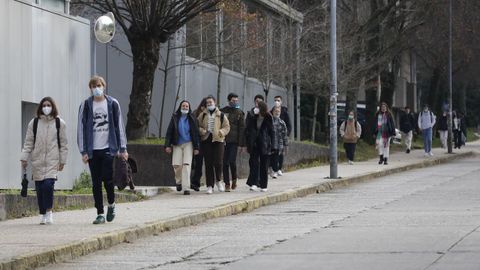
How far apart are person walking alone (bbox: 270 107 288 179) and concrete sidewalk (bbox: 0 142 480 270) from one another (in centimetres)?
67

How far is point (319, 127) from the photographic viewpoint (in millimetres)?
51625

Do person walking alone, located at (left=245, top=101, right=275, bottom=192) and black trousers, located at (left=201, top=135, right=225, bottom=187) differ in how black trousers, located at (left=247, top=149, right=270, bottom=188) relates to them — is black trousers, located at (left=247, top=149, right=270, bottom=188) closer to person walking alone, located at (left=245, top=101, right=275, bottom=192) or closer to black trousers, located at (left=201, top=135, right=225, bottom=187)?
person walking alone, located at (left=245, top=101, right=275, bottom=192)

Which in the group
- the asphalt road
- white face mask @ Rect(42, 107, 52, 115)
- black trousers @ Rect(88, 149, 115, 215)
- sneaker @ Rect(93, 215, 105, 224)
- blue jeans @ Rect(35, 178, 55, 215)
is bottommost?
the asphalt road

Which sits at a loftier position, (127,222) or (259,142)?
(259,142)

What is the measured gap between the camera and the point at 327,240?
44.3 feet

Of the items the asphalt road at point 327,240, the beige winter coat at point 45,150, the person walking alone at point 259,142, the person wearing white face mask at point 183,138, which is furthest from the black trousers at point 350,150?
the beige winter coat at point 45,150

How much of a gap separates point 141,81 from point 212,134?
3.67 m

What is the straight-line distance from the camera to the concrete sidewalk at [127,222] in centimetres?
1201

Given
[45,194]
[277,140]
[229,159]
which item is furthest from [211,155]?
[45,194]

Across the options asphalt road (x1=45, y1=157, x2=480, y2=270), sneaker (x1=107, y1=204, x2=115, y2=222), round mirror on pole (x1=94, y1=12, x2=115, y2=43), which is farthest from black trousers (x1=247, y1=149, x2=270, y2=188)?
sneaker (x1=107, y1=204, x2=115, y2=222)

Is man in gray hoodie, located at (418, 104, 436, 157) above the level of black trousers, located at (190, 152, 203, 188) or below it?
above

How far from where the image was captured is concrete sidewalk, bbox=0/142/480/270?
1201 centimetres

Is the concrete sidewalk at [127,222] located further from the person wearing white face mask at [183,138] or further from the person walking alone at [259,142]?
the person wearing white face mask at [183,138]

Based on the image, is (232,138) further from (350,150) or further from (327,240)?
(350,150)
